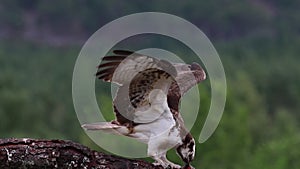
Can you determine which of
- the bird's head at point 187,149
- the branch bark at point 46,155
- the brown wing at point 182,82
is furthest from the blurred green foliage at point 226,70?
the branch bark at point 46,155

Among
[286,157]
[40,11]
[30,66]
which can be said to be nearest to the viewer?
[286,157]

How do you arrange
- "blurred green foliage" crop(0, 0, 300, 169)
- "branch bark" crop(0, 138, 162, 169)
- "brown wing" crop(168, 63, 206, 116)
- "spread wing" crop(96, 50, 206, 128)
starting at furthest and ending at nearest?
"blurred green foliage" crop(0, 0, 300, 169) → "brown wing" crop(168, 63, 206, 116) → "spread wing" crop(96, 50, 206, 128) → "branch bark" crop(0, 138, 162, 169)

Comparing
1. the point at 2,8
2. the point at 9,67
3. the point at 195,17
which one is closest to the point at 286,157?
the point at 9,67

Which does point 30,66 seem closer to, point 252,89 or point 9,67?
point 9,67

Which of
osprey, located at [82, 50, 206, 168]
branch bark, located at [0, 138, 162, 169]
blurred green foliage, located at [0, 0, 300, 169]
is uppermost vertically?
blurred green foliage, located at [0, 0, 300, 169]

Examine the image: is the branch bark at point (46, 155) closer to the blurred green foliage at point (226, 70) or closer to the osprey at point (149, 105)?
the osprey at point (149, 105)

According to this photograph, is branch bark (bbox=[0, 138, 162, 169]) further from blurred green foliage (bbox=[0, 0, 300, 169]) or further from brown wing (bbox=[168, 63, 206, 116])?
blurred green foliage (bbox=[0, 0, 300, 169])

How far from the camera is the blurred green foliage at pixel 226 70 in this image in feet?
81.9

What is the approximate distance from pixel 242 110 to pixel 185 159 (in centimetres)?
2155

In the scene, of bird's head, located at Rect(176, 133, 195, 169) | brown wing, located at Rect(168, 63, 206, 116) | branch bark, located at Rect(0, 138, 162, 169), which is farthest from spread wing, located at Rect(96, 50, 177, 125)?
branch bark, located at Rect(0, 138, 162, 169)

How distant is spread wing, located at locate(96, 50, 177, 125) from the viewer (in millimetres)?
6270

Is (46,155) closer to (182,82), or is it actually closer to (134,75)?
(134,75)

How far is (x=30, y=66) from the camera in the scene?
62719 mm

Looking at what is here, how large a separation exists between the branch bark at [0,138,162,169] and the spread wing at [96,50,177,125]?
0.74 meters
